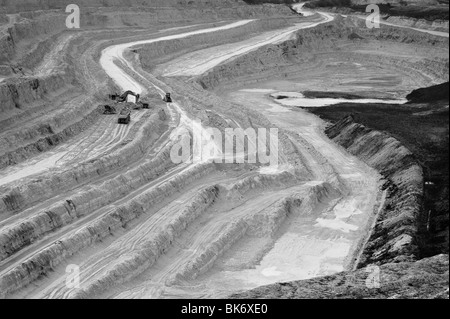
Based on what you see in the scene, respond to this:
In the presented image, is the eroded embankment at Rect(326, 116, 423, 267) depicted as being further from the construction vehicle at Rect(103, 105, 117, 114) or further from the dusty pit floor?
the construction vehicle at Rect(103, 105, 117, 114)

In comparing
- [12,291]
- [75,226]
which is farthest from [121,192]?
[12,291]

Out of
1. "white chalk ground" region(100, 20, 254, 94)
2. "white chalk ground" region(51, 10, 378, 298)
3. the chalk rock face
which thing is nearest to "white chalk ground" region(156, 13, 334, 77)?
"white chalk ground" region(100, 20, 254, 94)

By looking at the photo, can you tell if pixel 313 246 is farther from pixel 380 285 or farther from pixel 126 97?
pixel 126 97

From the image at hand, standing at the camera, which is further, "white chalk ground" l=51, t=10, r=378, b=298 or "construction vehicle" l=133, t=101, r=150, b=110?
"construction vehicle" l=133, t=101, r=150, b=110

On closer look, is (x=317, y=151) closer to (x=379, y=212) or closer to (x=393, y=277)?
(x=379, y=212)

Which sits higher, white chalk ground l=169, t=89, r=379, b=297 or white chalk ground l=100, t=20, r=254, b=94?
white chalk ground l=100, t=20, r=254, b=94

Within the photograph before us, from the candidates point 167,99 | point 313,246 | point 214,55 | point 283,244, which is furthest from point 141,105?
point 214,55
